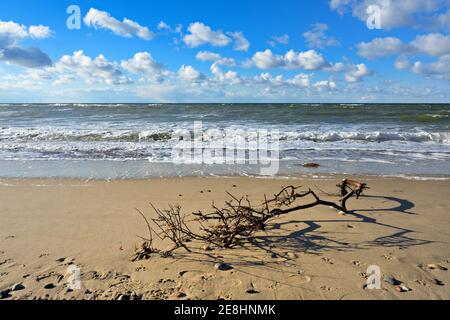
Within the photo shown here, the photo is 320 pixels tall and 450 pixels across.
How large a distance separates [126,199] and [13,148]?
8044 millimetres

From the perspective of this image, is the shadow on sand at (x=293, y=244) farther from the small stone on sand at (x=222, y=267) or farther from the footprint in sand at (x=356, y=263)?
the footprint in sand at (x=356, y=263)

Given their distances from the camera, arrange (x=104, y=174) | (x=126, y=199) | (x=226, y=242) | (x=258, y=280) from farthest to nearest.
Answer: (x=104, y=174) < (x=126, y=199) < (x=226, y=242) < (x=258, y=280)

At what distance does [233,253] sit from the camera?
124 inches

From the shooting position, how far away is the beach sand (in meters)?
2.57

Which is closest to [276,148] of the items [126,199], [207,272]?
[126,199]

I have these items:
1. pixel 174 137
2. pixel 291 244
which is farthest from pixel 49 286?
pixel 174 137

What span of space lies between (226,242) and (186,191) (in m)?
2.69

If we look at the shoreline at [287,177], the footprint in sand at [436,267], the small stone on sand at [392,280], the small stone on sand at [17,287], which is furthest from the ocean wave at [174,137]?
the small stone on sand at [17,287]

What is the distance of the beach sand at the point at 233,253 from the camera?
2574 millimetres

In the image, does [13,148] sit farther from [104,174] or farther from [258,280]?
[258,280]

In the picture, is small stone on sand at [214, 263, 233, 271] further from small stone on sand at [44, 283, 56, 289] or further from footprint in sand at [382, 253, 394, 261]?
footprint in sand at [382, 253, 394, 261]

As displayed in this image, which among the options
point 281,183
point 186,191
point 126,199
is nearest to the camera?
point 126,199
